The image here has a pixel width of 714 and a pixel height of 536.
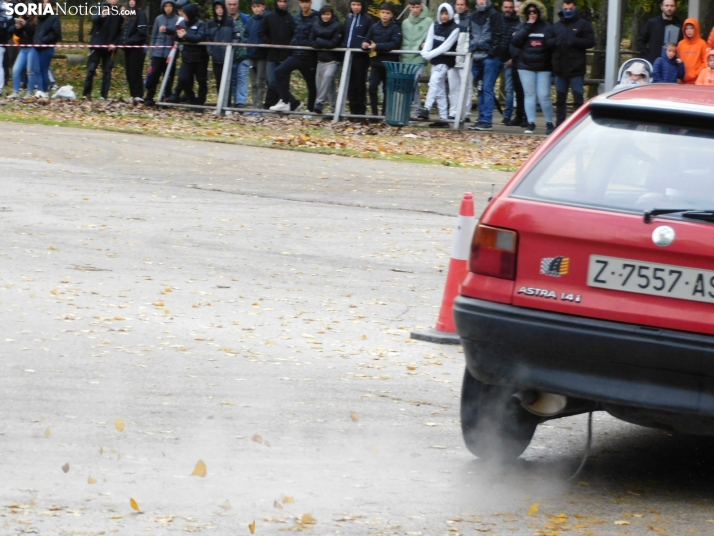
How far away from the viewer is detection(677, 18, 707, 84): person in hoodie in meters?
18.9

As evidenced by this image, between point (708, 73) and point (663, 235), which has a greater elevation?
point (663, 235)

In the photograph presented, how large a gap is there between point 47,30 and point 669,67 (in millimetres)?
11214

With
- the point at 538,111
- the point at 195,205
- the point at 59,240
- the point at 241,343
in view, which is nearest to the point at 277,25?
the point at 538,111

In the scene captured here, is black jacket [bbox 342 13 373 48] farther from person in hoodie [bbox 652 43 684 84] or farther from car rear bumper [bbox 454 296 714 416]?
car rear bumper [bbox 454 296 714 416]

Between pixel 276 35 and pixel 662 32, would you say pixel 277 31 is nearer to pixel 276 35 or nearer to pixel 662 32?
pixel 276 35

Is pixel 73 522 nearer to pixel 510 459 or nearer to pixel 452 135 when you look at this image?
pixel 510 459

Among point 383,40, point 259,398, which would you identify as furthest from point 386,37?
point 259,398

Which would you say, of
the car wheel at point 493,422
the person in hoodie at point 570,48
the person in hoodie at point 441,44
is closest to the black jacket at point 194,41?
the person in hoodie at point 441,44

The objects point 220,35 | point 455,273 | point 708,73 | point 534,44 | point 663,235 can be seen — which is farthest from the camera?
point 220,35

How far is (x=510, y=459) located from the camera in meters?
5.72

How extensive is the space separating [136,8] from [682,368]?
Answer: 20.4m

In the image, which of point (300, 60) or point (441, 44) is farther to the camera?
point (300, 60)

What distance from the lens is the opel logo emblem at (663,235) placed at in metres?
4.98

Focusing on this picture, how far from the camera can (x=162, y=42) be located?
23.3 m
